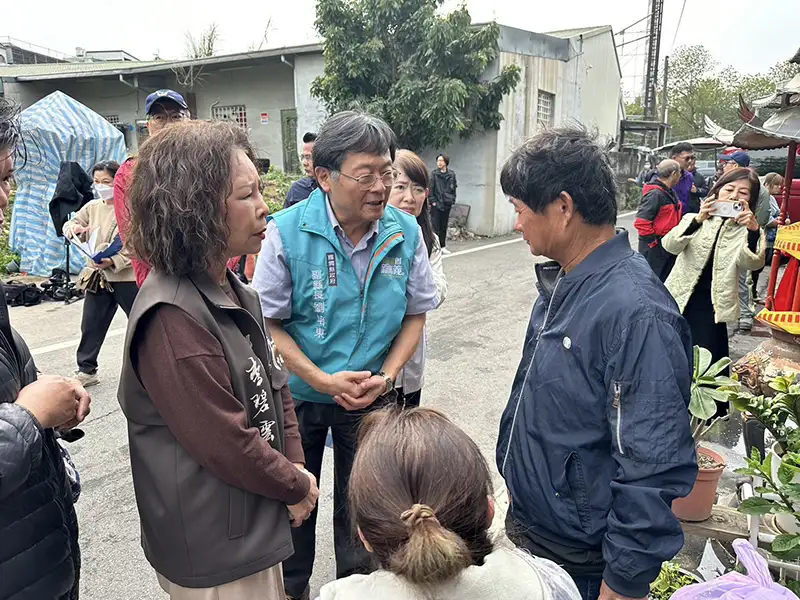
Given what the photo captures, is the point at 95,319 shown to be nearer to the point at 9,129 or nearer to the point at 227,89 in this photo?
the point at 9,129

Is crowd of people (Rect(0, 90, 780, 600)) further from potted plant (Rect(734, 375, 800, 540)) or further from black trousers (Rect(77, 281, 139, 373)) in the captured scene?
black trousers (Rect(77, 281, 139, 373))

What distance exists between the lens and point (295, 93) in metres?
14.1

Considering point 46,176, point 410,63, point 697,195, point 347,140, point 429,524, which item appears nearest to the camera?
Result: point 429,524

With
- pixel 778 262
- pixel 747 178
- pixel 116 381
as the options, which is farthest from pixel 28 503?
pixel 778 262

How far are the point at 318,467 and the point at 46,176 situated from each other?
814 centimetres

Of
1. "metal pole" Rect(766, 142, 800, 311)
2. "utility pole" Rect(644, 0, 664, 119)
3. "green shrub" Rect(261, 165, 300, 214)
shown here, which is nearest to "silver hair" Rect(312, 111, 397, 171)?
"metal pole" Rect(766, 142, 800, 311)

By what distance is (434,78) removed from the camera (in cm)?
1183

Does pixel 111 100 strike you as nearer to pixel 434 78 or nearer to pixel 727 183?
pixel 434 78

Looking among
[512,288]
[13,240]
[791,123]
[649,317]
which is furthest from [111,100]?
[649,317]

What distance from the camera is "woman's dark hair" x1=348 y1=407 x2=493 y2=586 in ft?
3.40

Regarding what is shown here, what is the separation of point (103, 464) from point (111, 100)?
52.7ft

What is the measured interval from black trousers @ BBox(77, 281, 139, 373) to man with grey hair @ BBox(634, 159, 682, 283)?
4.60 metres

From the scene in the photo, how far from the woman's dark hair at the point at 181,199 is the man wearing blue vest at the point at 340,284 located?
2.14 feet

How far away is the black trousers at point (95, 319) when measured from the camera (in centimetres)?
443
